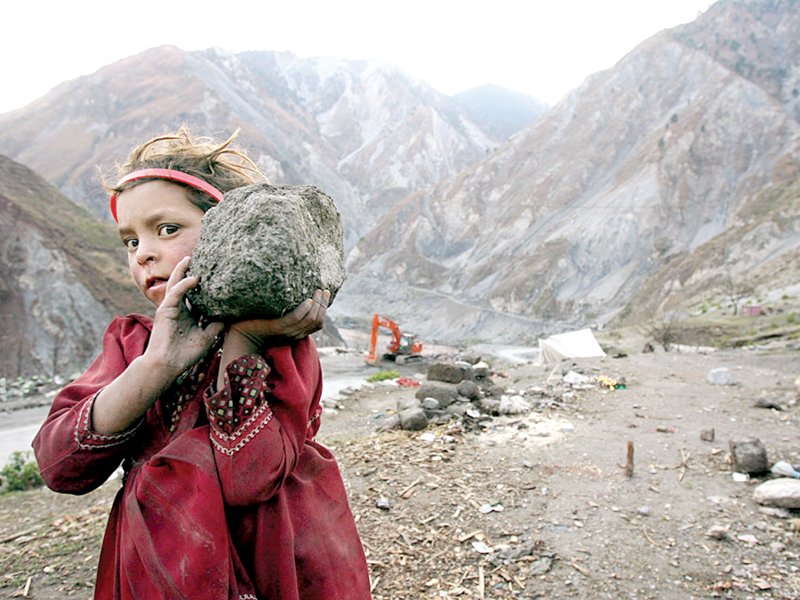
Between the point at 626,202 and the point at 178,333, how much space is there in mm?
42705

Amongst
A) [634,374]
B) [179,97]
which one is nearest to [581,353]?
[634,374]

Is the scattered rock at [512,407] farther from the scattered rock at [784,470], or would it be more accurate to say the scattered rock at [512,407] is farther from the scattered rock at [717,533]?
the scattered rock at [717,533]

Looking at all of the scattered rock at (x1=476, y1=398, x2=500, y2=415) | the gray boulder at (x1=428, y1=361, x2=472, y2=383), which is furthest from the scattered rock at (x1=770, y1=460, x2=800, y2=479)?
the gray boulder at (x1=428, y1=361, x2=472, y2=383)

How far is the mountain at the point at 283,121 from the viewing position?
192 ft

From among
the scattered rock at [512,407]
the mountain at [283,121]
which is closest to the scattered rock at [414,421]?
the scattered rock at [512,407]

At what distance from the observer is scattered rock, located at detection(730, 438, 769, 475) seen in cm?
445

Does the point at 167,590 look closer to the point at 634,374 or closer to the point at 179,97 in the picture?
the point at 634,374

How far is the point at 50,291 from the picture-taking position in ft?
53.8

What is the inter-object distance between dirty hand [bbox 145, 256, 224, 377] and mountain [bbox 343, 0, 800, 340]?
2780 cm

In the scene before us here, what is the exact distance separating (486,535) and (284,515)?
265cm

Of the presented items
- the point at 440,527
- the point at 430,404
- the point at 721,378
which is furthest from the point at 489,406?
the point at 721,378

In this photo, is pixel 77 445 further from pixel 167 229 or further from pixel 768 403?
pixel 768 403

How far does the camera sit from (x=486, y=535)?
337 cm

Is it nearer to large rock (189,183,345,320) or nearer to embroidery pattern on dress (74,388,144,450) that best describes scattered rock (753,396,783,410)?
large rock (189,183,345,320)
